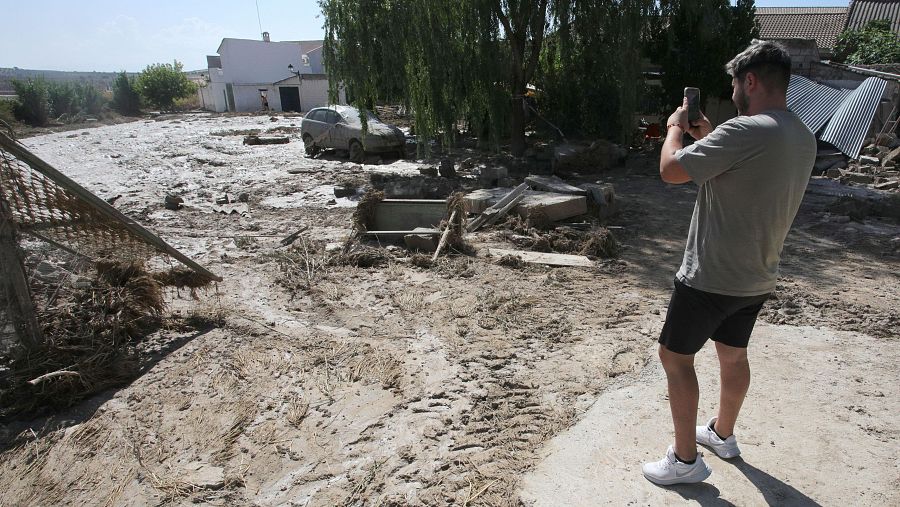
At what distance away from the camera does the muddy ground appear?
10.0ft

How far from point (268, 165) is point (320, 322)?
39.1 feet

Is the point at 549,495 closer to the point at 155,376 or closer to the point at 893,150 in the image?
the point at 155,376

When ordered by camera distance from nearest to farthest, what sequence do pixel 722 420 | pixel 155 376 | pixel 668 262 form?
pixel 722 420 < pixel 155 376 < pixel 668 262

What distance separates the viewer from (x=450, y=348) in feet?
14.5

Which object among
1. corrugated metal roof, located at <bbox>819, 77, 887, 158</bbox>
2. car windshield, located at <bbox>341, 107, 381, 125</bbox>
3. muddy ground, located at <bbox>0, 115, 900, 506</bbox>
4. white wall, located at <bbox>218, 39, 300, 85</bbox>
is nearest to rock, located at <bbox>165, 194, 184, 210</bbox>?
muddy ground, located at <bbox>0, 115, 900, 506</bbox>

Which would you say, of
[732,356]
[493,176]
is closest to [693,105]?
Result: [732,356]

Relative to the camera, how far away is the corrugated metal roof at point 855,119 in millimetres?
13250

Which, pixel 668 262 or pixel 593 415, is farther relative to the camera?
pixel 668 262

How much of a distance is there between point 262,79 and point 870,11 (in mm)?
44165

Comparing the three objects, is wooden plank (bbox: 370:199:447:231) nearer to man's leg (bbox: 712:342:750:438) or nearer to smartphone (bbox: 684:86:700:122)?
smartphone (bbox: 684:86:700:122)

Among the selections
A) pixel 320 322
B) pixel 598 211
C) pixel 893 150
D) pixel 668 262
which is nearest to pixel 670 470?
pixel 320 322

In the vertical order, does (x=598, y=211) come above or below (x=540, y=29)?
below

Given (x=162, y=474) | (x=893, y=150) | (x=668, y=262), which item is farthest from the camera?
(x=893, y=150)

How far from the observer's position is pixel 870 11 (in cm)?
2586
